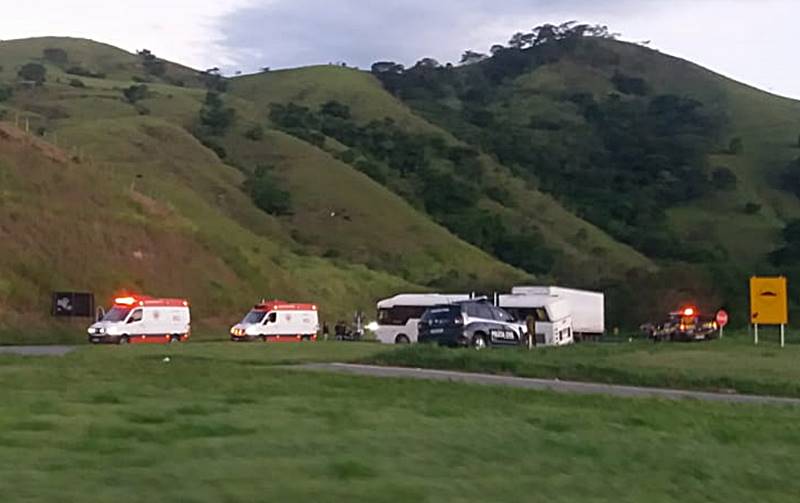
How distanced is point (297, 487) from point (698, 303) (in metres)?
64.8

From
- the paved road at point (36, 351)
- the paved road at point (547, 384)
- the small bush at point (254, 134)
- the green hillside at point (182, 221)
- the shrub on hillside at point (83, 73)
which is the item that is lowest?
the paved road at point (547, 384)

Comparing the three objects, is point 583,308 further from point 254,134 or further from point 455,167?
point 455,167

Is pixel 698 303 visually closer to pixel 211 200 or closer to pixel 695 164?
pixel 211 200

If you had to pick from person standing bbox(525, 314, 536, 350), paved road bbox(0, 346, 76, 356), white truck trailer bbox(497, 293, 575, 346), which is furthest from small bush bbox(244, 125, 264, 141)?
paved road bbox(0, 346, 76, 356)

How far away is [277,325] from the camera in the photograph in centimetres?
5847

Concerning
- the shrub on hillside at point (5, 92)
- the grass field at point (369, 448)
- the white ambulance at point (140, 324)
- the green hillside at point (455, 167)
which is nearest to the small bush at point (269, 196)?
the green hillside at point (455, 167)

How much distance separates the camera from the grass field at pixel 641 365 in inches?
1067

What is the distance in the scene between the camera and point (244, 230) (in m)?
92.4

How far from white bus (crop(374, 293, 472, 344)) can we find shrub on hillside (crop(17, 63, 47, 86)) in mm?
90340

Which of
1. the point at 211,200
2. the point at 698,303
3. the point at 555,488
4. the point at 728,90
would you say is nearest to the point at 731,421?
the point at 555,488

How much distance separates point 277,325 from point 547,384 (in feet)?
108

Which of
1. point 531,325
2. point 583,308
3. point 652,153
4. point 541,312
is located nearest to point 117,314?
point 531,325

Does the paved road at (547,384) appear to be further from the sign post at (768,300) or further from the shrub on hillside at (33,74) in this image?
the shrub on hillside at (33,74)

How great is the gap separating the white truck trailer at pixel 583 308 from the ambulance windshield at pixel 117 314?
17737 millimetres
